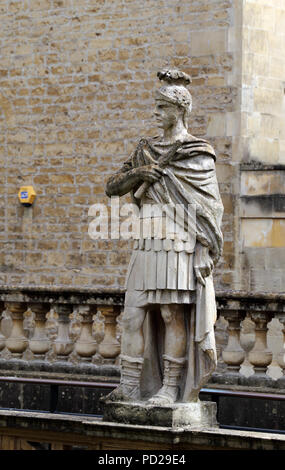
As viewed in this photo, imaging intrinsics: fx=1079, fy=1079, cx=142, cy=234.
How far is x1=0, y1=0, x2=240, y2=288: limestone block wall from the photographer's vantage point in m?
13.5

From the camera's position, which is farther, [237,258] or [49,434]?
[237,258]

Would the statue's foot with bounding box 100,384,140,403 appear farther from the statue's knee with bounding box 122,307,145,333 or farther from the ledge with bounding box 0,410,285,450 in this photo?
the statue's knee with bounding box 122,307,145,333

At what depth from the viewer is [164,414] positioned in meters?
6.84

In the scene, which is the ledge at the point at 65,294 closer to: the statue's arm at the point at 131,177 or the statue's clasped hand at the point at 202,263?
the statue's arm at the point at 131,177

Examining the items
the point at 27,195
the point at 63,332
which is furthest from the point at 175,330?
the point at 27,195

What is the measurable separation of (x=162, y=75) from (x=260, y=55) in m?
6.70

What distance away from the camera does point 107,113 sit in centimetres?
1448

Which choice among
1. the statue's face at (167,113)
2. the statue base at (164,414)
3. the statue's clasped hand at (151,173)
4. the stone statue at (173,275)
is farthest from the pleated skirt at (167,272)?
the statue's face at (167,113)

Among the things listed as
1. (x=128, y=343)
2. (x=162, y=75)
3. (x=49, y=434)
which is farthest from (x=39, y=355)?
(x=162, y=75)

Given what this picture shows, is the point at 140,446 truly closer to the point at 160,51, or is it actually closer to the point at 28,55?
the point at 160,51

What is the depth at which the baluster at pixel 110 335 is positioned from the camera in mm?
9305

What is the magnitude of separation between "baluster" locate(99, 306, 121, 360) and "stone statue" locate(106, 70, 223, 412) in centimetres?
214
